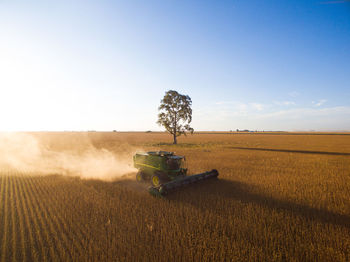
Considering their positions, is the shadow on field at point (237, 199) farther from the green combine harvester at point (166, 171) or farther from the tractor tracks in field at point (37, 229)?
the tractor tracks in field at point (37, 229)

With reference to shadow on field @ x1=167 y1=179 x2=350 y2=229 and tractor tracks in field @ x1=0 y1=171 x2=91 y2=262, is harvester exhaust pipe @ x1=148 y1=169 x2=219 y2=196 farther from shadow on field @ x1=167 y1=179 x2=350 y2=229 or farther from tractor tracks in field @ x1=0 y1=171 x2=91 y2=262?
tractor tracks in field @ x1=0 y1=171 x2=91 y2=262

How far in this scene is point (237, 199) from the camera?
705 cm

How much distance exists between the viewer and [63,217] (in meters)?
5.64

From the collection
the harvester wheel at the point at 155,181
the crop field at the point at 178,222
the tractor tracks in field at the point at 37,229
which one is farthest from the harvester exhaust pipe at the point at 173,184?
the tractor tracks in field at the point at 37,229

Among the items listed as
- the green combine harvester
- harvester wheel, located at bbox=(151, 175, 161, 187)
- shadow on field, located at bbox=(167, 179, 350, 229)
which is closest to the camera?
shadow on field, located at bbox=(167, 179, 350, 229)

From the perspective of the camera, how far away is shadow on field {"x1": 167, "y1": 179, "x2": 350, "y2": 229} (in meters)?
5.58


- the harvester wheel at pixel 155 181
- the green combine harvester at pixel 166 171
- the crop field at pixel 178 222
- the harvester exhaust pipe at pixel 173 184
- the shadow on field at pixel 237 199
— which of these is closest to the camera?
the crop field at pixel 178 222

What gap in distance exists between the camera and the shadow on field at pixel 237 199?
18.3 ft

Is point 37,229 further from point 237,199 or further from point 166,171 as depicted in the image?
point 237,199

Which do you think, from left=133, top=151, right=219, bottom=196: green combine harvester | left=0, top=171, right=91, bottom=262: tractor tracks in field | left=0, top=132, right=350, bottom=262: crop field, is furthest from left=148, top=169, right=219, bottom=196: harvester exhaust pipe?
left=0, top=171, right=91, bottom=262: tractor tracks in field

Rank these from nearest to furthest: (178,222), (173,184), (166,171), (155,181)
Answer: (178,222) → (173,184) → (166,171) → (155,181)

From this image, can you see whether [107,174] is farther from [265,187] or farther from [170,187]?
[265,187]

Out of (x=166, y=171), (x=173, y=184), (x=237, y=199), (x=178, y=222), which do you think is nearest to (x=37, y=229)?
(x=178, y=222)

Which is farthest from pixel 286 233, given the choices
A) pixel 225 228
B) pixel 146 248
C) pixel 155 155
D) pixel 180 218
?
pixel 155 155
